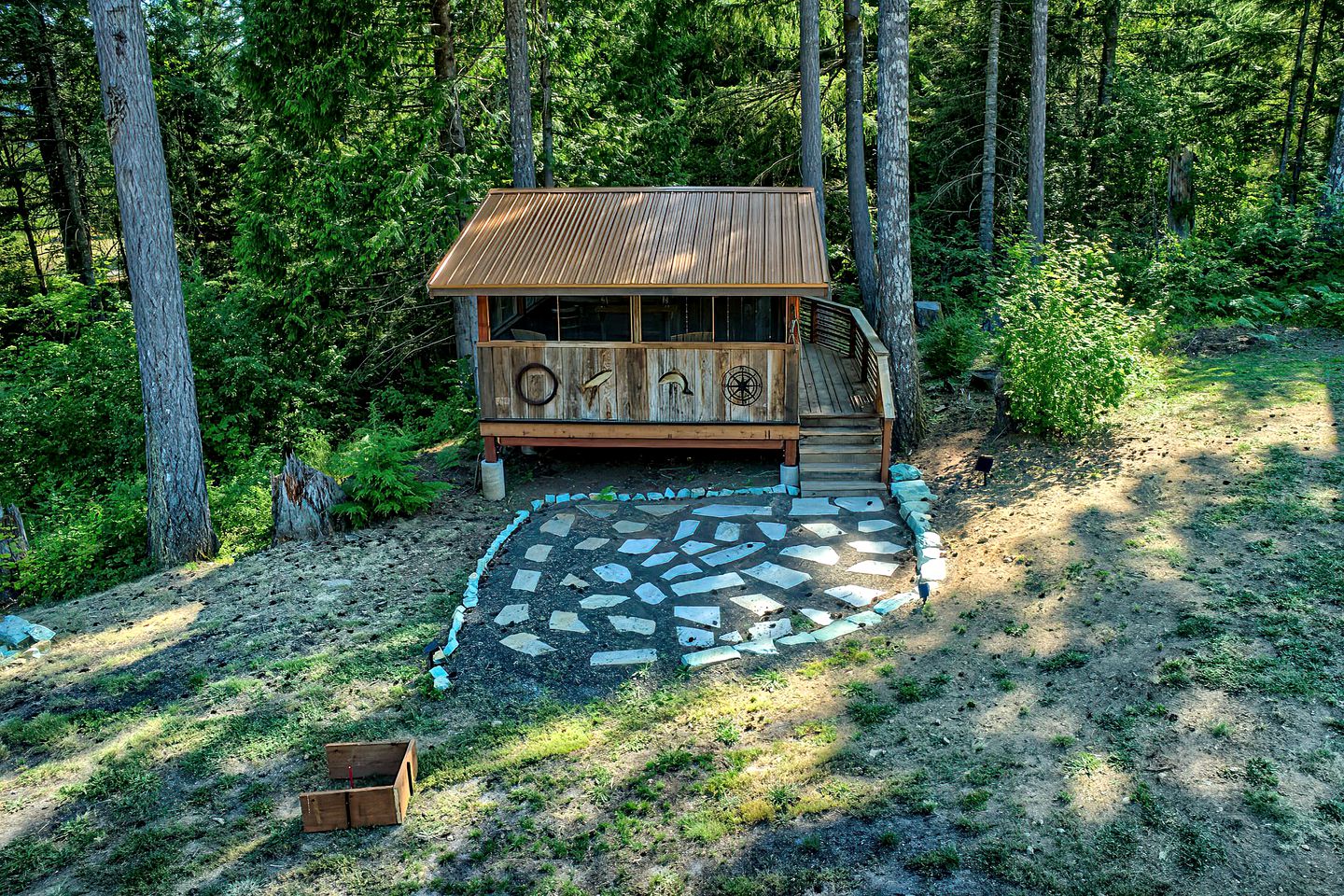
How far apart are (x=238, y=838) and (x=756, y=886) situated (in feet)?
9.96

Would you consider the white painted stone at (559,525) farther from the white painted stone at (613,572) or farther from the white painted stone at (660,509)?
the white painted stone at (613,572)

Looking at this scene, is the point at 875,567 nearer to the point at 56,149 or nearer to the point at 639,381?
the point at 639,381

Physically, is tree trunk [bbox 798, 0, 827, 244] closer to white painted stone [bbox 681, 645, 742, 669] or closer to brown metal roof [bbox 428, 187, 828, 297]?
brown metal roof [bbox 428, 187, 828, 297]

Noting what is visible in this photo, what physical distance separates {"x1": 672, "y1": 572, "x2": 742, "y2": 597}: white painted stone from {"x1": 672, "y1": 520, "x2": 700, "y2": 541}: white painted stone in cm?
102

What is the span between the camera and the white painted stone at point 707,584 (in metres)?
8.48

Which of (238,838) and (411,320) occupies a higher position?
(411,320)

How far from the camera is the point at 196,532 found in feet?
32.8

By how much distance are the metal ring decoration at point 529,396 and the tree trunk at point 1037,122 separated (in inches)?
372

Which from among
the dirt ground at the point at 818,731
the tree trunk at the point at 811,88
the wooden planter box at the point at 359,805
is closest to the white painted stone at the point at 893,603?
the dirt ground at the point at 818,731

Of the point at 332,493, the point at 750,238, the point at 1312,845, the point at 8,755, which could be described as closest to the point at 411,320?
the point at 332,493

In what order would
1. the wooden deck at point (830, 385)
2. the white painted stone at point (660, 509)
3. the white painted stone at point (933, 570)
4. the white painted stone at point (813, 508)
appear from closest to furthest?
the white painted stone at point (933, 570)
the white painted stone at point (813, 508)
the white painted stone at point (660, 509)
the wooden deck at point (830, 385)

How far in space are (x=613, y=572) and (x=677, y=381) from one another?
2.86 metres

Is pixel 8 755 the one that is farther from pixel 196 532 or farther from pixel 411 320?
pixel 411 320

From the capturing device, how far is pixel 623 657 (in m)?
7.36
